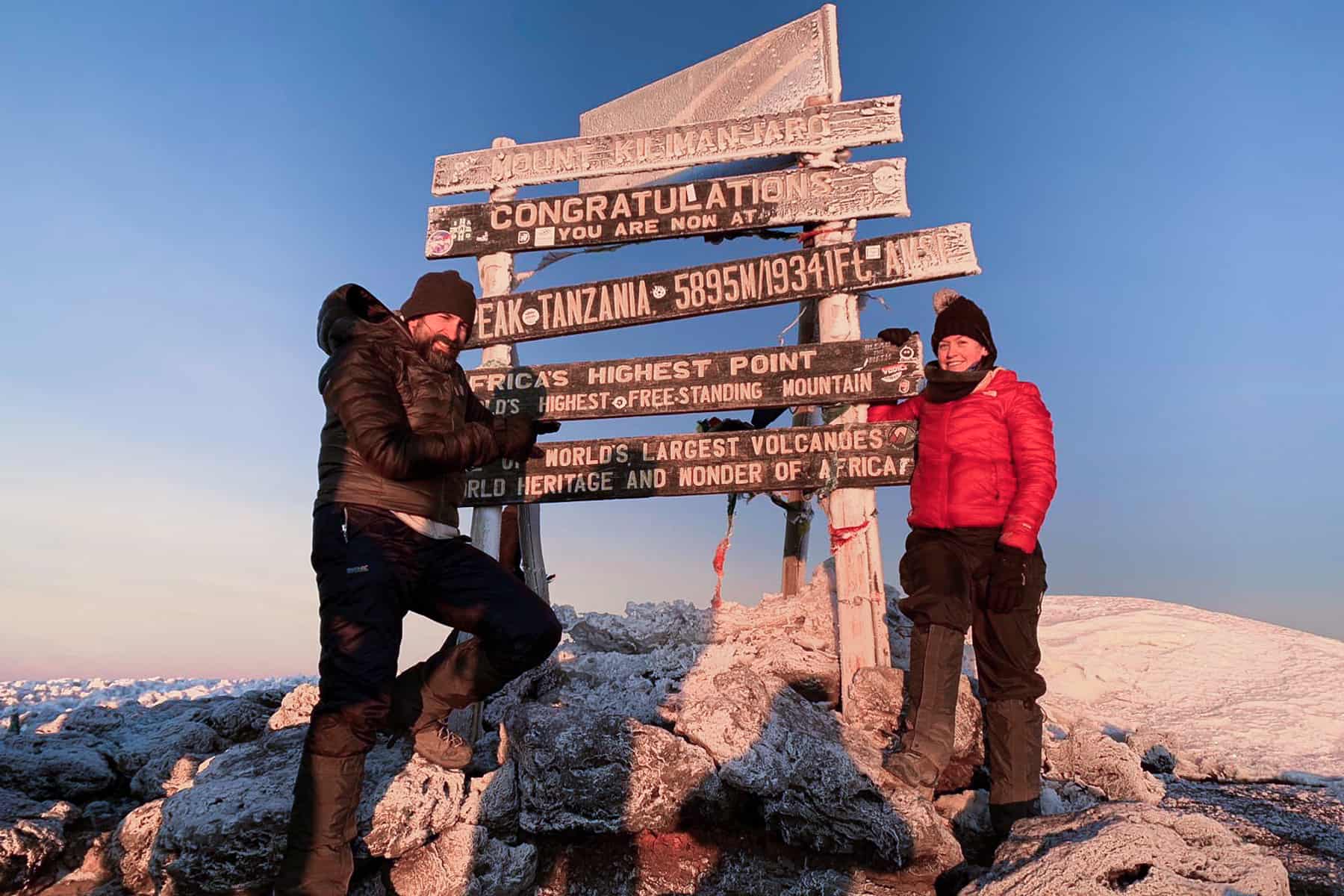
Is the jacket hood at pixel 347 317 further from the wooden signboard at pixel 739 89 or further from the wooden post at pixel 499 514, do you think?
the wooden signboard at pixel 739 89

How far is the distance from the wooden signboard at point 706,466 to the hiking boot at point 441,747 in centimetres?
187

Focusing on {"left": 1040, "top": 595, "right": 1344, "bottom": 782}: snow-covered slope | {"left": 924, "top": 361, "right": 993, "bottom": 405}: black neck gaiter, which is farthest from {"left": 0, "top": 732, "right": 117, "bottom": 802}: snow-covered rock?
{"left": 1040, "top": 595, "right": 1344, "bottom": 782}: snow-covered slope

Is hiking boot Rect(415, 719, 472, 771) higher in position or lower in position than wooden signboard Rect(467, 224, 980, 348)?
lower

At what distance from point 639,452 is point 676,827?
2.48 metres

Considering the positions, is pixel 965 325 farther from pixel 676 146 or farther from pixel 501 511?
pixel 501 511

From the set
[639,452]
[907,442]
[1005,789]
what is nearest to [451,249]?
[639,452]

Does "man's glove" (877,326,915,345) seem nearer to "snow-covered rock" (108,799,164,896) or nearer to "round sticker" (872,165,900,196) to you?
"round sticker" (872,165,900,196)

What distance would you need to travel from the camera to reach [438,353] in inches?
158

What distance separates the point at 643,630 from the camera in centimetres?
744

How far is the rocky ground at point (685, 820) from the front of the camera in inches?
141

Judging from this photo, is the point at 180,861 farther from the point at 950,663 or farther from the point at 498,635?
the point at 950,663

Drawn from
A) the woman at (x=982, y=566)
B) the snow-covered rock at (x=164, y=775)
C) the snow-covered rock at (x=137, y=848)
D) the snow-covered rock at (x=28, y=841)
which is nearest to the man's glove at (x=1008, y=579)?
the woman at (x=982, y=566)

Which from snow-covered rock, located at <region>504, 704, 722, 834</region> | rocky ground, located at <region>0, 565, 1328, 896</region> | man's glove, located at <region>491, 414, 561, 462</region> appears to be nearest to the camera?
rocky ground, located at <region>0, 565, 1328, 896</region>

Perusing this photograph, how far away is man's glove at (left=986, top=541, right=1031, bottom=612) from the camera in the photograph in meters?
4.46
